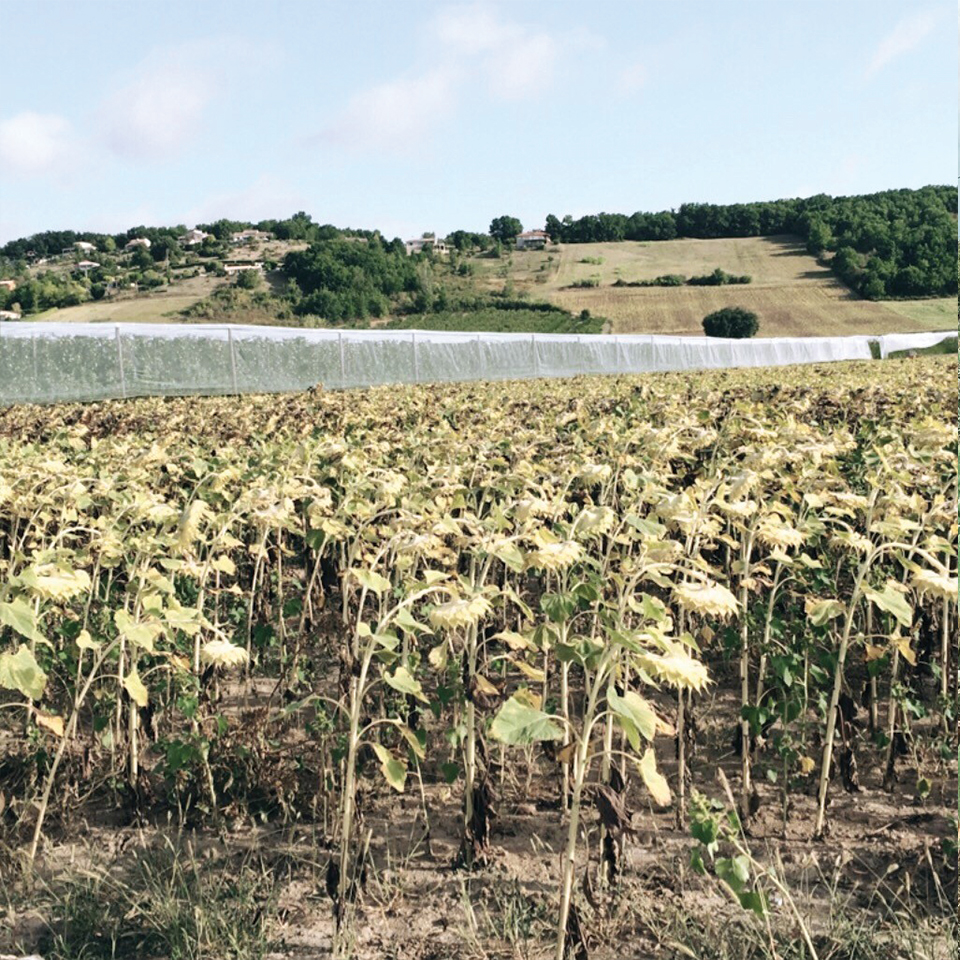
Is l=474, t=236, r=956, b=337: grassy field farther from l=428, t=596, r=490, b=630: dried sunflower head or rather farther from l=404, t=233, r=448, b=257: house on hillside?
l=428, t=596, r=490, b=630: dried sunflower head

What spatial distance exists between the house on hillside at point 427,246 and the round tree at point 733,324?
3260 centimetres

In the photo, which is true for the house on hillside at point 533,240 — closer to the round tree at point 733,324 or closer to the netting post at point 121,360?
the round tree at point 733,324

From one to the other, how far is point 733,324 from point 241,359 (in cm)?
5234

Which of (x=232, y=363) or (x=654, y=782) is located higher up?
(x=232, y=363)

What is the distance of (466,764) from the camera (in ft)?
10.1

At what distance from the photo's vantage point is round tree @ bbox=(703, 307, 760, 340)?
69.9 metres

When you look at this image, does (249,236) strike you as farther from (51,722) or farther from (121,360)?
(51,722)

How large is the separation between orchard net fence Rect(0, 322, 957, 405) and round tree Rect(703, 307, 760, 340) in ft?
112

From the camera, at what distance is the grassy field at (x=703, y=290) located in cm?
7444

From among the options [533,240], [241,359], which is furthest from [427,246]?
[241,359]

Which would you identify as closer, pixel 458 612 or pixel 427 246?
pixel 458 612

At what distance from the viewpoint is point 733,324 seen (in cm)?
7019

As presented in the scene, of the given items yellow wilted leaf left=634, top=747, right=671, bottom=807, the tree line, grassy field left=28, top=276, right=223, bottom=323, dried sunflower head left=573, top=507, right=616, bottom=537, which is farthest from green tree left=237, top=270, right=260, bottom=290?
yellow wilted leaf left=634, top=747, right=671, bottom=807

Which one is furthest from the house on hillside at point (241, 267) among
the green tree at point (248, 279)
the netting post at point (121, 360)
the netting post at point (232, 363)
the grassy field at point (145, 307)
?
the netting post at point (121, 360)
